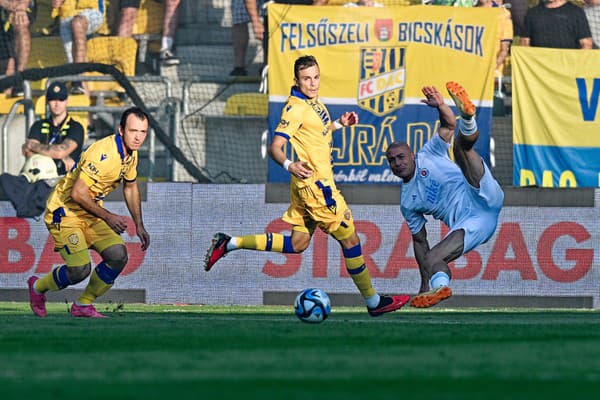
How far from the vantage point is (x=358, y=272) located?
11.2 meters

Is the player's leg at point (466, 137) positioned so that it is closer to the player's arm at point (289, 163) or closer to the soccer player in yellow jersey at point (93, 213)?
the player's arm at point (289, 163)

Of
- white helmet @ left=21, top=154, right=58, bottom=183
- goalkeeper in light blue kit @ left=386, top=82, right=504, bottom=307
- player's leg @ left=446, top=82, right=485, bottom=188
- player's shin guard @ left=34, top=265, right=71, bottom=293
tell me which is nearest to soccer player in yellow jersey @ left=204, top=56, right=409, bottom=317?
goalkeeper in light blue kit @ left=386, top=82, right=504, bottom=307

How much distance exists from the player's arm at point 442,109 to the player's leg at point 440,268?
2.69ft

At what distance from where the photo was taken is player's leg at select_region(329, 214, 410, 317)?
11.0 m

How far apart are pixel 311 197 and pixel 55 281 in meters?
2.27

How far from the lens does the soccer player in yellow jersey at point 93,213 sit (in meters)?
10.5

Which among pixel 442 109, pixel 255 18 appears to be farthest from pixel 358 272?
pixel 255 18

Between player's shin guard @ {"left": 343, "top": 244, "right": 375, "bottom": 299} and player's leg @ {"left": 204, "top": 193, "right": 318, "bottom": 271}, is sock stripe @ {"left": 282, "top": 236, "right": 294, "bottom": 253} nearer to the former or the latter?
player's leg @ {"left": 204, "top": 193, "right": 318, "bottom": 271}

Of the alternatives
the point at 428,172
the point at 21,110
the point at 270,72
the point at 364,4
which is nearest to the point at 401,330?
the point at 428,172

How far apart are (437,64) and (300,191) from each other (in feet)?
14.2

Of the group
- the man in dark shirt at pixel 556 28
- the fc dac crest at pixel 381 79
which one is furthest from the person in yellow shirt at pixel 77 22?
the man in dark shirt at pixel 556 28

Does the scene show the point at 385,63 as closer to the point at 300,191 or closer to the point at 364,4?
the point at 364,4

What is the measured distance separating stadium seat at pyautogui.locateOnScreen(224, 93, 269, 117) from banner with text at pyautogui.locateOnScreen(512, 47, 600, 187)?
3099 millimetres

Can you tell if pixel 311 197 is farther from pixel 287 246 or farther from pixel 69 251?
pixel 69 251
